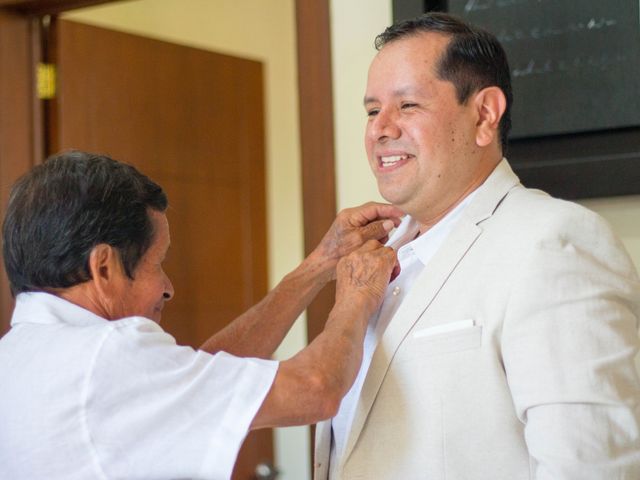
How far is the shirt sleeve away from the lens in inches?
50.4

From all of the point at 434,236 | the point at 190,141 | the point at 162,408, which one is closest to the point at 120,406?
the point at 162,408

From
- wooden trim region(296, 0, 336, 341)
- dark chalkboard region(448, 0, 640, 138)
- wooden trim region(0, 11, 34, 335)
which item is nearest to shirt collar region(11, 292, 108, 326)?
wooden trim region(296, 0, 336, 341)

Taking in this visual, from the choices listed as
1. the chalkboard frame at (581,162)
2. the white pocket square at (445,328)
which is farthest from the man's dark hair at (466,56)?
Result: the white pocket square at (445,328)

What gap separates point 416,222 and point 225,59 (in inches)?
61.7

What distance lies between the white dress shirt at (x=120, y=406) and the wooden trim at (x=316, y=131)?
2.55ft

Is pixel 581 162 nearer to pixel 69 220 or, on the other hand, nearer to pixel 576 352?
pixel 576 352

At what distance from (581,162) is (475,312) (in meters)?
0.52

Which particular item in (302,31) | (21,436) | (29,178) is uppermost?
(302,31)

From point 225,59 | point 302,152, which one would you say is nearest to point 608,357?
point 302,152

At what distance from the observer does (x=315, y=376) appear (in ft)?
4.53

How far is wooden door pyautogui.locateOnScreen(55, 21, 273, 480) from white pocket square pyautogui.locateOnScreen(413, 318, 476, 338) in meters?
1.51

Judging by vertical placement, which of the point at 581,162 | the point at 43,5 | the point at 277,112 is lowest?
the point at 581,162

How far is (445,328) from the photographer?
1.41m

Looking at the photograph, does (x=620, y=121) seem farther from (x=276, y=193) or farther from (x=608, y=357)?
(x=276, y=193)
